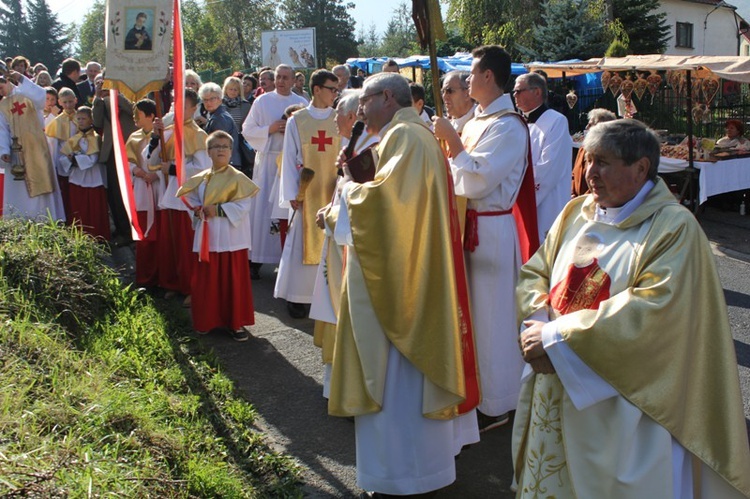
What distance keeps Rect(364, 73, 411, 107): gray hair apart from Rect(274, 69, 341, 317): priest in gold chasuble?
10.1ft

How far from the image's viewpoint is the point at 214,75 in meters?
32.5

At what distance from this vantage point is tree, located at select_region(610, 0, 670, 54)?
27188 millimetres

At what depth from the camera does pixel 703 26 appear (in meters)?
39.8

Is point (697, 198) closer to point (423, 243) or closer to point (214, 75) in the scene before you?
point (423, 243)

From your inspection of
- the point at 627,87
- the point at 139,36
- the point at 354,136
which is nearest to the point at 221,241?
the point at 139,36

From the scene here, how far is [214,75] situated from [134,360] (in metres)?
28.8

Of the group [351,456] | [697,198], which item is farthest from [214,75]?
[351,456]

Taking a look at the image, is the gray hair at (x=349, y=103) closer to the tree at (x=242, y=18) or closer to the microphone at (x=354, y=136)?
the microphone at (x=354, y=136)

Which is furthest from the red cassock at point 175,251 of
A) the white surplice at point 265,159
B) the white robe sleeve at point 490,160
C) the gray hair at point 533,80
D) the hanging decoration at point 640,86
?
the hanging decoration at point 640,86

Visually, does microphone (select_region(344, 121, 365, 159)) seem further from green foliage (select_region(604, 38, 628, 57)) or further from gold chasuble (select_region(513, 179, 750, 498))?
green foliage (select_region(604, 38, 628, 57))

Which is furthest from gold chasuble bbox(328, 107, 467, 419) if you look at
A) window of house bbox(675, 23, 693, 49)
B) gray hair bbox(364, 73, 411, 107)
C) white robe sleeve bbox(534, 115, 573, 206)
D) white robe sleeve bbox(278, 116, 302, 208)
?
window of house bbox(675, 23, 693, 49)

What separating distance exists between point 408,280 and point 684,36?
40.5 meters

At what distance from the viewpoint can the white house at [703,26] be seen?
38.4 meters

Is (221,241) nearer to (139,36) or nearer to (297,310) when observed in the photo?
(297,310)
